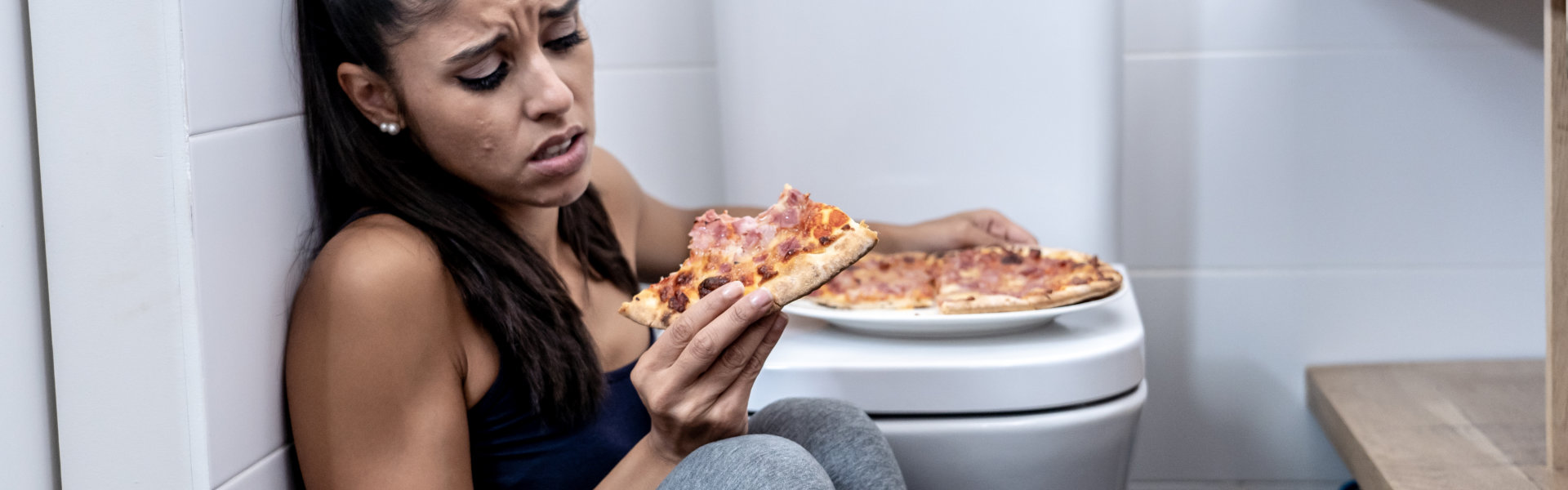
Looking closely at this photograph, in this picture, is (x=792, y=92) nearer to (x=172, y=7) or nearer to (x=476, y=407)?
(x=476, y=407)

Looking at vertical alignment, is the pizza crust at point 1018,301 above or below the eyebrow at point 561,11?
below

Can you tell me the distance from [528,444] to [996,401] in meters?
0.40

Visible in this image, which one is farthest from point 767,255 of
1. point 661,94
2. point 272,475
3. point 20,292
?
point 661,94

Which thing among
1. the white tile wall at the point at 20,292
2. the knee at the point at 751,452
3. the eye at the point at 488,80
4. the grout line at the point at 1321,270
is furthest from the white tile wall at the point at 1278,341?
the white tile wall at the point at 20,292

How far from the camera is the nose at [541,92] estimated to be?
881 mm

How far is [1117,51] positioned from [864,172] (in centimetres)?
34

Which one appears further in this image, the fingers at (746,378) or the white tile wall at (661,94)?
the white tile wall at (661,94)

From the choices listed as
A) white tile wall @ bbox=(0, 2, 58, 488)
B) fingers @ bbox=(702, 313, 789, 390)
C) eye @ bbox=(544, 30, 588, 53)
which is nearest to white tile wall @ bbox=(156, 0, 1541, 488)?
eye @ bbox=(544, 30, 588, 53)

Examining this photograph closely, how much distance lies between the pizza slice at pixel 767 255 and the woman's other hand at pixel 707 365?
0.11 ft

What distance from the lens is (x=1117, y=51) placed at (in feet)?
4.94

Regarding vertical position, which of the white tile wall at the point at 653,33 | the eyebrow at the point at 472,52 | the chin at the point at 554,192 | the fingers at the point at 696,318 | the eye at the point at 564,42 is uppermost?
the white tile wall at the point at 653,33

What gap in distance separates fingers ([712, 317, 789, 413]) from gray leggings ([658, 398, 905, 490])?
3 centimetres

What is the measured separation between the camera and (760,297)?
80 centimetres

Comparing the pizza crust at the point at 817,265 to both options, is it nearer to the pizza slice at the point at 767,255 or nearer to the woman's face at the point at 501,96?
the pizza slice at the point at 767,255
